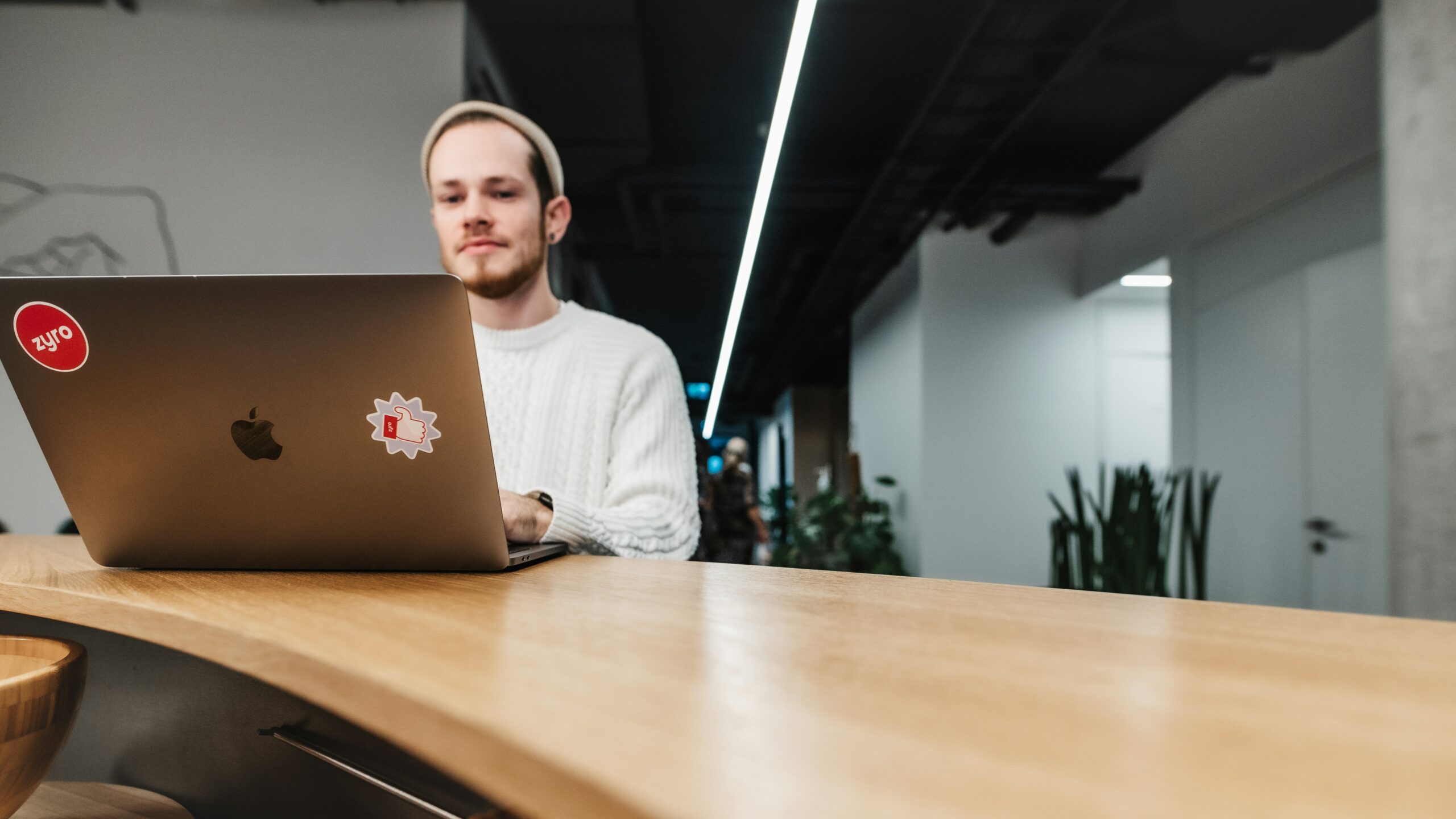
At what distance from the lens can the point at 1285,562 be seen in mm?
4086

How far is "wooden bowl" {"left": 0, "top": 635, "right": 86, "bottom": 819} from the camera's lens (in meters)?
0.56

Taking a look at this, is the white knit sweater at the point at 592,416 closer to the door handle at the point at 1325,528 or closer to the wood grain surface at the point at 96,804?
the wood grain surface at the point at 96,804

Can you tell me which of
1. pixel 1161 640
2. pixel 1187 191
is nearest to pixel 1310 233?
pixel 1187 191

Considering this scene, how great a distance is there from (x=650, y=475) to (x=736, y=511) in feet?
17.3

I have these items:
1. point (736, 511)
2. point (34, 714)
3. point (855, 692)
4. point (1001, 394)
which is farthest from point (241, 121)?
point (1001, 394)

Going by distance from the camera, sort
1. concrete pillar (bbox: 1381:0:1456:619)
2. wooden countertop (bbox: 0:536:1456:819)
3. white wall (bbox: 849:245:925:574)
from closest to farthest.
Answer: wooden countertop (bbox: 0:536:1456:819), concrete pillar (bbox: 1381:0:1456:619), white wall (bbox: 849:245:925:574)

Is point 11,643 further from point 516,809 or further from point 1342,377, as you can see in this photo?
point 1342,377

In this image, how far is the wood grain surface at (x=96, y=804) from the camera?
2.42ft

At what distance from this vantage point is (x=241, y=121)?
3006 mm

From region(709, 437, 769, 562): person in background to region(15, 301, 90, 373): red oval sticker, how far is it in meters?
5.74

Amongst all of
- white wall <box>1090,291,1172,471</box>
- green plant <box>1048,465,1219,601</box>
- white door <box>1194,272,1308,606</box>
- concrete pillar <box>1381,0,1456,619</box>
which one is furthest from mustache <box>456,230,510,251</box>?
white wall <box>1090,291,1172,471</box>

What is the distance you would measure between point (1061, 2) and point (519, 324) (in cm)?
292

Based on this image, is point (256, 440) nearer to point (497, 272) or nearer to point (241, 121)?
point (497, 272)

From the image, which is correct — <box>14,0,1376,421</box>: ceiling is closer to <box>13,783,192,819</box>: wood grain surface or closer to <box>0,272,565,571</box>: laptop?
<box>0,272,565,571</box>: laptop
